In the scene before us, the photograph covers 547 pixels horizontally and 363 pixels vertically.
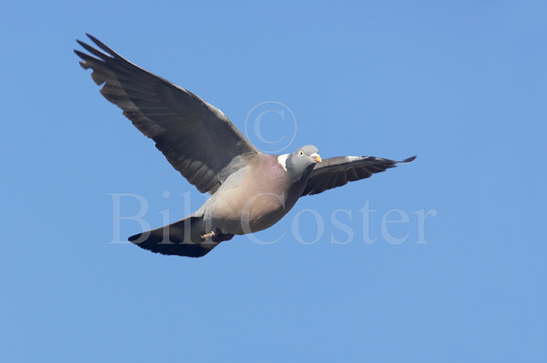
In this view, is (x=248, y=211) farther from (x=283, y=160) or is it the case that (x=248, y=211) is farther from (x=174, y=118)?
(x=174, y=118)

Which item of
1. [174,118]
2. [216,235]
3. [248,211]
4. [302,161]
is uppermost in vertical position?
[174,118]

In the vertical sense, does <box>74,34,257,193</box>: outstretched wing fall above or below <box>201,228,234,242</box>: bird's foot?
above

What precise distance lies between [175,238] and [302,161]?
5.69ft

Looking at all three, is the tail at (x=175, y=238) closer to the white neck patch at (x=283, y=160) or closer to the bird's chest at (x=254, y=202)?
the bird's chest at (x=254, y=202)

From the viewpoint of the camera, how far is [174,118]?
12336 millimetres

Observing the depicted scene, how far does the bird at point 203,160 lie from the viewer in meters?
12.0

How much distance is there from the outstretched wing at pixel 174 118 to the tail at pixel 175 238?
534 millimetres

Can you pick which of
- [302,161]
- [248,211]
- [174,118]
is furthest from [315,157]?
[174,118]

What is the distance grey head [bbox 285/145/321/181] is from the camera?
12.1 metres

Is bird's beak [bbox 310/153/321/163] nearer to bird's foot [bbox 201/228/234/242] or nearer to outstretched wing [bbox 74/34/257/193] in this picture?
outstretched wing [bbox 74/34/257/193]

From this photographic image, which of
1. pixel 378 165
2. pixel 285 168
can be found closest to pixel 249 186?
pixel 285 168

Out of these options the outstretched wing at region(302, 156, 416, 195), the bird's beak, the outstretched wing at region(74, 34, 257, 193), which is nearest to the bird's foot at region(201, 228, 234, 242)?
the outstretched wing at region(74, 34, 257, 193)

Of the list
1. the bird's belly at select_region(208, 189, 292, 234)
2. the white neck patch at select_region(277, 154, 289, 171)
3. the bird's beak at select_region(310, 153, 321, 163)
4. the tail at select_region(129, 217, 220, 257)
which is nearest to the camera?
the bird's belly at select_region(208, 189, 292, 234)

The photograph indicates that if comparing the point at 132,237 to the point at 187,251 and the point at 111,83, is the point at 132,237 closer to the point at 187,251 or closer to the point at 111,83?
the point at 187,251
